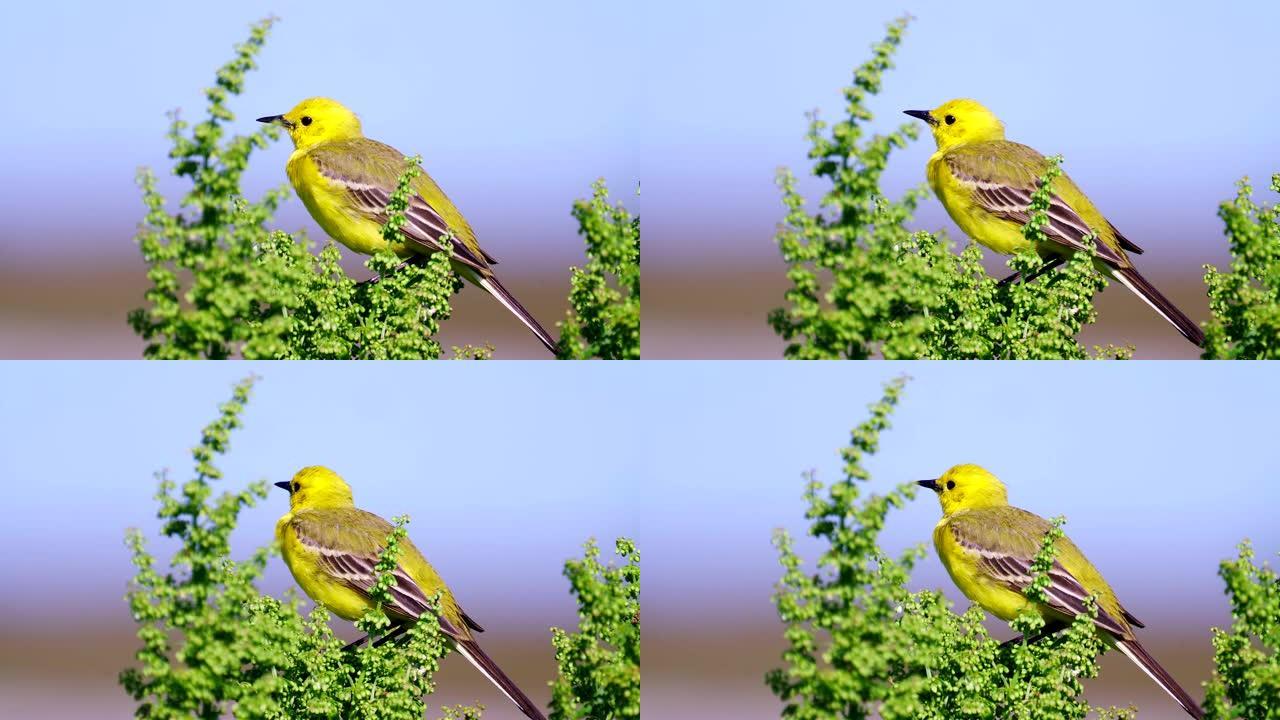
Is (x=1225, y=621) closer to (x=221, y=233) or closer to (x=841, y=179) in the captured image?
(x=841, y=179)

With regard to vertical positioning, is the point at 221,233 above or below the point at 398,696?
above

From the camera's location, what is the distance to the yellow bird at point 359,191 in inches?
365

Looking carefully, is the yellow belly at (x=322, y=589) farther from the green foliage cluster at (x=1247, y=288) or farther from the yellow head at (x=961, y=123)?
the green foliage cluster at (x=1247, y=288)

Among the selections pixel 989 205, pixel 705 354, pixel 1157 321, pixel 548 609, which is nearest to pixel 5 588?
pixel 548 609

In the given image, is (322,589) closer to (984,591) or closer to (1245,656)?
(984,591)

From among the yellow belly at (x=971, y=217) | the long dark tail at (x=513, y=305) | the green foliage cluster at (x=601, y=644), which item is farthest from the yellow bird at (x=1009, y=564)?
the long dark tail at (x=513, y=305)

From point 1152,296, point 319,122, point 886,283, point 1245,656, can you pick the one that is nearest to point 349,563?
point 319,122

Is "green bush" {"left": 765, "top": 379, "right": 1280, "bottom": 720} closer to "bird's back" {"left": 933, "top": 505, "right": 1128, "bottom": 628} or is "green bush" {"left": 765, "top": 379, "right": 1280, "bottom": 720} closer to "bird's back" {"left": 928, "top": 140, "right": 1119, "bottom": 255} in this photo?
"bird's back" {"left": 933, "top": 505, "right": 1128, "bottom": 628}

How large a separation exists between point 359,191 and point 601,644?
2395mm

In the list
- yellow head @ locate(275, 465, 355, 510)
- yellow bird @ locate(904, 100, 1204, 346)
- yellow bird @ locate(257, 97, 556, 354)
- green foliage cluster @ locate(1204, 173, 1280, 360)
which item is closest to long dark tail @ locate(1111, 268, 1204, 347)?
yellow bird @ locate(904, 100, 1204, 346)

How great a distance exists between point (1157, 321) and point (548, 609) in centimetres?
316

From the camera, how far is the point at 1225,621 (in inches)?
368

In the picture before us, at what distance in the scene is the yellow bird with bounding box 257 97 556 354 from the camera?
30.5ft

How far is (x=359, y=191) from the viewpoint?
365 inches
